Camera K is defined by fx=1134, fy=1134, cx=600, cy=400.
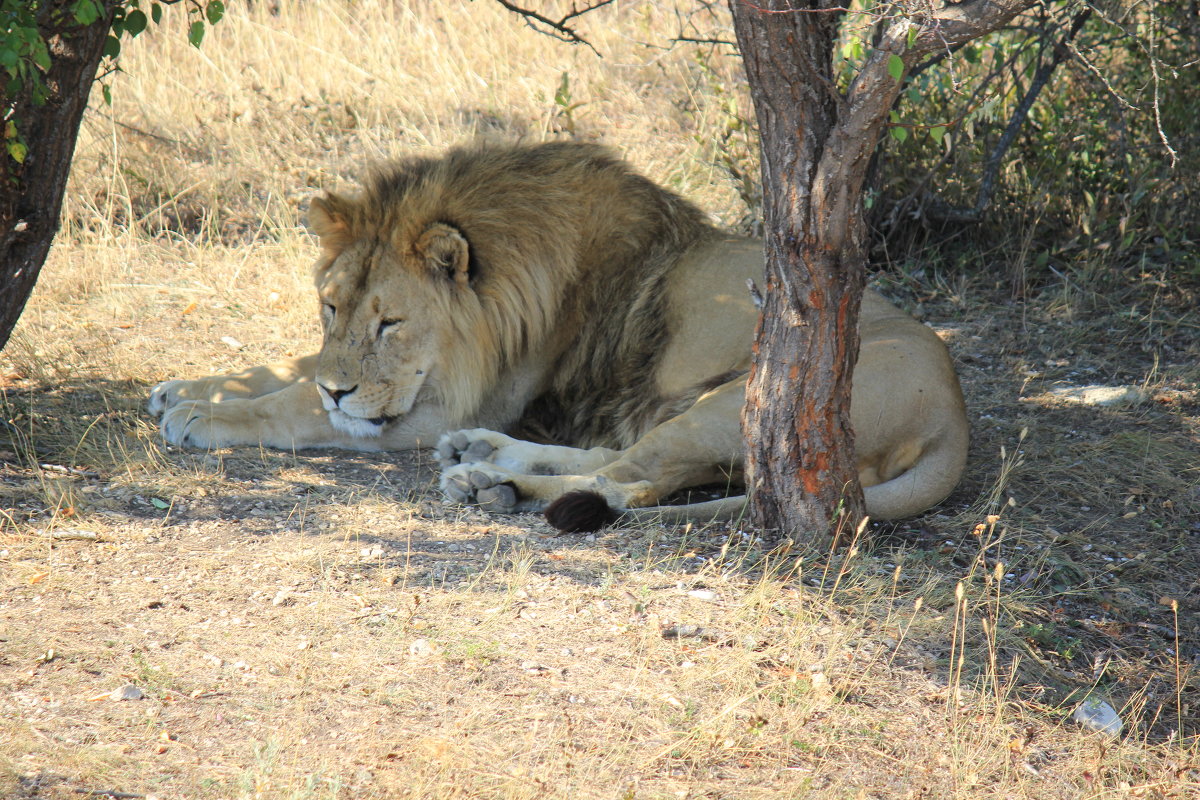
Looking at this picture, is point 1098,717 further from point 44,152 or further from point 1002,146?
point 1002,146

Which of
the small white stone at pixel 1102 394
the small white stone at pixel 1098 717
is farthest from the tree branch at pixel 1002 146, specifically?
the small white stone at pixel 1098 717

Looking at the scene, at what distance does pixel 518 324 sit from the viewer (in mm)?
4391

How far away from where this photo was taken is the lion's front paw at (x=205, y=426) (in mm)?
4227

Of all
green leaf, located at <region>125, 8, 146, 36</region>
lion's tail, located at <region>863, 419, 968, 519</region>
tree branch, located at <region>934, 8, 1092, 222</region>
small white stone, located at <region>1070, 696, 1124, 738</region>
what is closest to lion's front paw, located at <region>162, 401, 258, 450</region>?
green leaf, located at <region>125, 8, 146, 36</region>

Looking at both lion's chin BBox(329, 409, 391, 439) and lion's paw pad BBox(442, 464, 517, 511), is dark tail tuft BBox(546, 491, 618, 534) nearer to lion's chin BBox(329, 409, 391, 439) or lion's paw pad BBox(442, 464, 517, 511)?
lion's paw pad BBox(442, 464, 517, 511)

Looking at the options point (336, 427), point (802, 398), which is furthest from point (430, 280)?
point (802, 398)

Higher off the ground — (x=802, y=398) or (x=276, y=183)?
(x=276, y=183)

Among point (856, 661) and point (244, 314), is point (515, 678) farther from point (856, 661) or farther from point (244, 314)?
point (244, 314)

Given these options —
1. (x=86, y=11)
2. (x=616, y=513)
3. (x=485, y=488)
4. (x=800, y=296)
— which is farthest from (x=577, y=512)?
(x=86, y=11)

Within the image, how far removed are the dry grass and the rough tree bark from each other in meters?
0.22

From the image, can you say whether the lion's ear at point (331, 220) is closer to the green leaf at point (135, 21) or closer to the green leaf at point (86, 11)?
the green leaf at point (135, 21)

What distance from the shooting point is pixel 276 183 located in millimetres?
7137

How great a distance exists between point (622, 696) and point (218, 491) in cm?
176

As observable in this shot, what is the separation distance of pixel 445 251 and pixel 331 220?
0.49 meters
